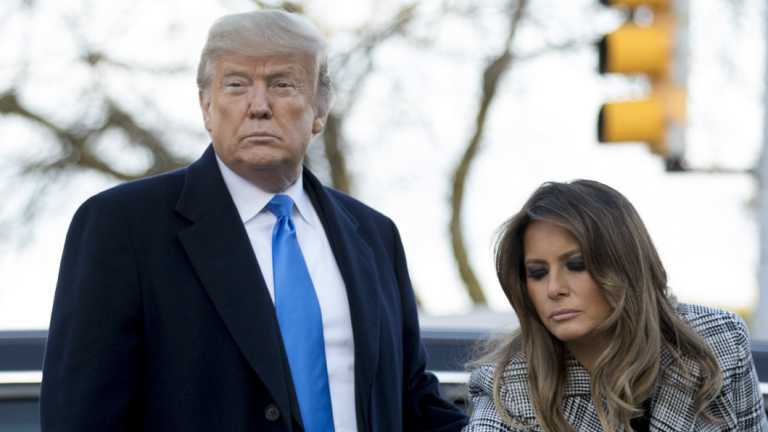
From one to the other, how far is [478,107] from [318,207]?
12310 millimetres

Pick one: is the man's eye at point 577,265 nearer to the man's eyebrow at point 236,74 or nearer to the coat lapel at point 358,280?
the coat lapel at point 358,280

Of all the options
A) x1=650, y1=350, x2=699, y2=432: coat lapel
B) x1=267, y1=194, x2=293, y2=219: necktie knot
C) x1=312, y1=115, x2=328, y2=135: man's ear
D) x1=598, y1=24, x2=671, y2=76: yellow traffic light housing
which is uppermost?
x1=598, y1=24, x2=671, y2=76: yellow traffic light housing

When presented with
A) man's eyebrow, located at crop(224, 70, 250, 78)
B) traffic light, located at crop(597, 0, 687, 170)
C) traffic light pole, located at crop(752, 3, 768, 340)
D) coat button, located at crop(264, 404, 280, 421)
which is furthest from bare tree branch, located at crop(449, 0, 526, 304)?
coat button, located at crop(264, 404, 280, 421)

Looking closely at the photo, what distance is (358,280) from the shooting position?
151 inches

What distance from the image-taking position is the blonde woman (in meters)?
3.81

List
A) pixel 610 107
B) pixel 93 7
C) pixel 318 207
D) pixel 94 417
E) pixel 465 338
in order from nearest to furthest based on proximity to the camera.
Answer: pixel 94 417 → pixel 318 207 → pixel 465 338 → pixel 610 107 → pixel 93 7

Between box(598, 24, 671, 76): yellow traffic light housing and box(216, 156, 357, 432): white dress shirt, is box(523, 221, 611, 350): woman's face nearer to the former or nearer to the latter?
box(216, 156, 357, 432): white dress shirt

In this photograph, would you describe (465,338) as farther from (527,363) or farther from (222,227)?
(222,227)

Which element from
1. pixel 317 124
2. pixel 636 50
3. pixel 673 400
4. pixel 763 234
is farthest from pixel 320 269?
pixel 763 234

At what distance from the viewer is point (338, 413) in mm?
3682

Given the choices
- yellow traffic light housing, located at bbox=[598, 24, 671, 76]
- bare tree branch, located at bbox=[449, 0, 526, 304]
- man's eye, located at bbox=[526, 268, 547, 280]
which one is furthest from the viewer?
bare tree branch, located at bbox=[449, 0, 526, 304]

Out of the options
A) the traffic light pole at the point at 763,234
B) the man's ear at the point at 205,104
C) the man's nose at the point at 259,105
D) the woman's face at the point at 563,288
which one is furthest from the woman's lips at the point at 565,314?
the traffic light pole at the point at 763,234

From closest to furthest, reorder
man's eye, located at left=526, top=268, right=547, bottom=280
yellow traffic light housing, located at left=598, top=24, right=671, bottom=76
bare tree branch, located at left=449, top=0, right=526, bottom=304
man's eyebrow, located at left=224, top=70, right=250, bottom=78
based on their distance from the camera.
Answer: man's eyebrow, located at left=224, top=70, right=250, bottom=78 → man's eye, located at left=526, top=268, right=547, bottom=280 → yellow traffic light housing, located at left=598, top=24, right=671, bottom=76 → bare tree branch, located at left=449, top=0, right=526, bottom=304

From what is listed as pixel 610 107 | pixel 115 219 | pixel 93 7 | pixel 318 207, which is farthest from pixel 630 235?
pixel 93 7
